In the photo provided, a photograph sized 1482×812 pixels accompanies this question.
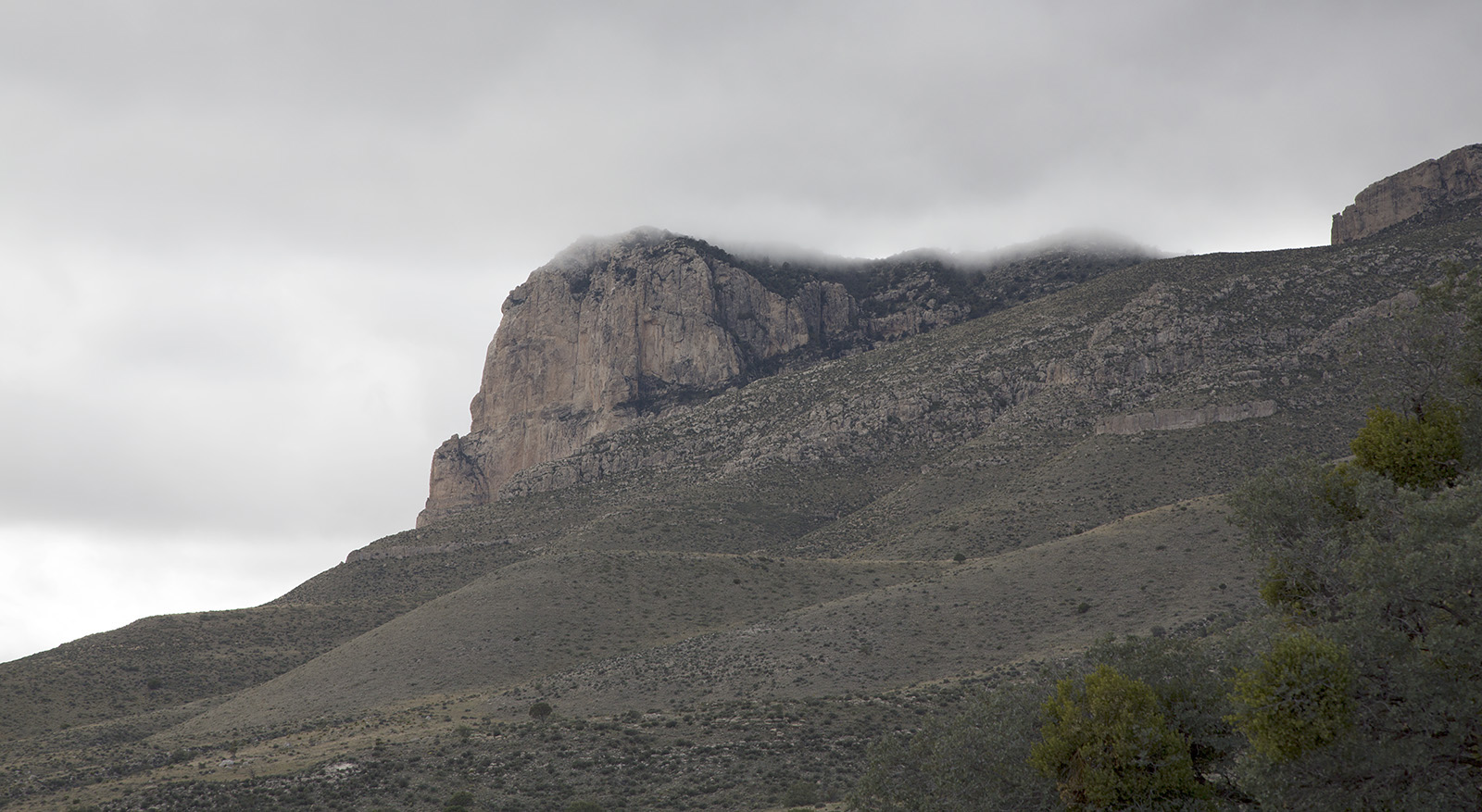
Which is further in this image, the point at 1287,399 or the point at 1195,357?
the point at 1195,357

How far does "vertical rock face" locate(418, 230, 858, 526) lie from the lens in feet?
421

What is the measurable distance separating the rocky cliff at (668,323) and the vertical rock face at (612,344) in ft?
0.63

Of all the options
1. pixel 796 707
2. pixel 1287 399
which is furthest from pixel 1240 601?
pixel 1287 399

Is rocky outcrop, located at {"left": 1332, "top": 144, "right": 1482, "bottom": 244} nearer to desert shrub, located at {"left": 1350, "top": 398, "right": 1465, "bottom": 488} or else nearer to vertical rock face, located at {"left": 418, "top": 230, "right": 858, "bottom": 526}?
vertical rock face, located at {"left": 418, "top": 230, "right": 858, "bottom": 526}

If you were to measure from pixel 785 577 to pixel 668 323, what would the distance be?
72.7 meters

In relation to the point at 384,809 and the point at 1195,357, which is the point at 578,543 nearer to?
the point at 384,809

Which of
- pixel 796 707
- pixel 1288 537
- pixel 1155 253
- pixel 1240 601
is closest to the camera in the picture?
pixel 1288 537

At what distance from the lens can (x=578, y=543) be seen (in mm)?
73438

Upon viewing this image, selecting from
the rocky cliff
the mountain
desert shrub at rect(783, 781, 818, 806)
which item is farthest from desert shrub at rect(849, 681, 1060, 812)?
the rocky cliff

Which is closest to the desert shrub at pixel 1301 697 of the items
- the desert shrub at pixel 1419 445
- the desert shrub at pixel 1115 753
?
the desert shrub at pixel 1115 753

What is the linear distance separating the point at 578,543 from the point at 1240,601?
46.1m

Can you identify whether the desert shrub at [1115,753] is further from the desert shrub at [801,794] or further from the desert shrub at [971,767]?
the desert shrub at [801,794]

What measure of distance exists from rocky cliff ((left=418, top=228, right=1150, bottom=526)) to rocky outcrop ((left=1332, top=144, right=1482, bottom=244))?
Answer: 25826mm

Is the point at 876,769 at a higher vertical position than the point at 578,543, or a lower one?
lower
